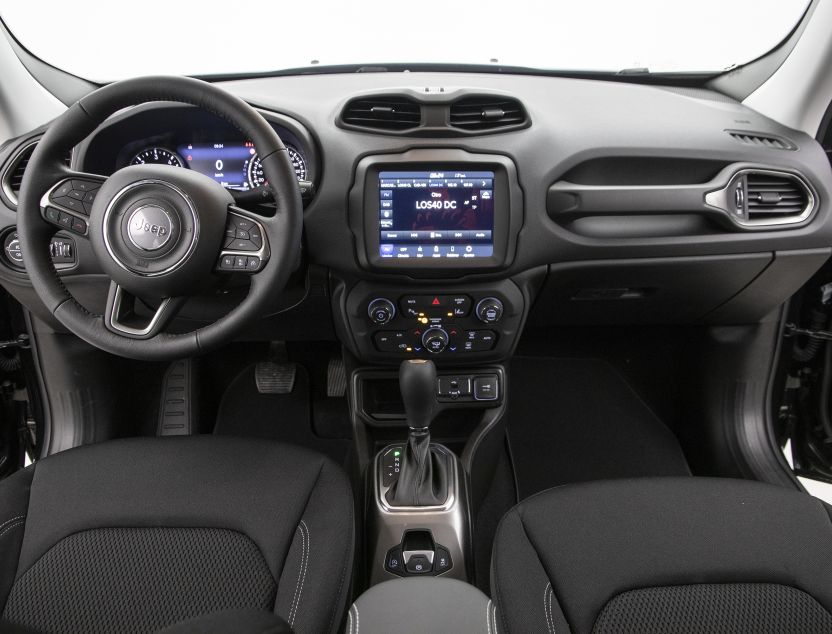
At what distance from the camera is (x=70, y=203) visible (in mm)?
1091

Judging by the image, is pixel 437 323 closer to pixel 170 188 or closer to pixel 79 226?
pixel 170 188

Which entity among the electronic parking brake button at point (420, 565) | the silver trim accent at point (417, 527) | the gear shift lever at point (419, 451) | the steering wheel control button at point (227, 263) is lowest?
the electronic parking brake button at point (420, 565)

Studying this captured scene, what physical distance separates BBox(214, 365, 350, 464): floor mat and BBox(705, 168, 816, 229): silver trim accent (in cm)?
125

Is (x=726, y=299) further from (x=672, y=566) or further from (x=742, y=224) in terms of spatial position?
(x=672, y=566)

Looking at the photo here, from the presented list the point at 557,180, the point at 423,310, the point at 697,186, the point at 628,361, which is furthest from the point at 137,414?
the point at 697,186

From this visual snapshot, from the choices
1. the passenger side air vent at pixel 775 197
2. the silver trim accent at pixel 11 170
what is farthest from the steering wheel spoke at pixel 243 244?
the passenger side air vent at pixel 775 197

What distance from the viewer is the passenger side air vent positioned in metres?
1.37

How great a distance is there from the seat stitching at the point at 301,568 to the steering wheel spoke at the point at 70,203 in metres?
0.65

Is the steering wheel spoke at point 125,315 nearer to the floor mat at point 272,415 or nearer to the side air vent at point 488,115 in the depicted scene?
the side air vent at point 488,115

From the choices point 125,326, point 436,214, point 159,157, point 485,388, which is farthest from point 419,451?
point 159,157

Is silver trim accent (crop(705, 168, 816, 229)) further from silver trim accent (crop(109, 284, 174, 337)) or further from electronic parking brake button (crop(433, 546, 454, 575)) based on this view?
silver trim accent (crop(109, 284, 174, 337))

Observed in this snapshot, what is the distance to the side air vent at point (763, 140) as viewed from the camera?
138 cm

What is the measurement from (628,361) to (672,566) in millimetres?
1107

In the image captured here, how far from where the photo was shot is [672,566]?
970 millimetres
